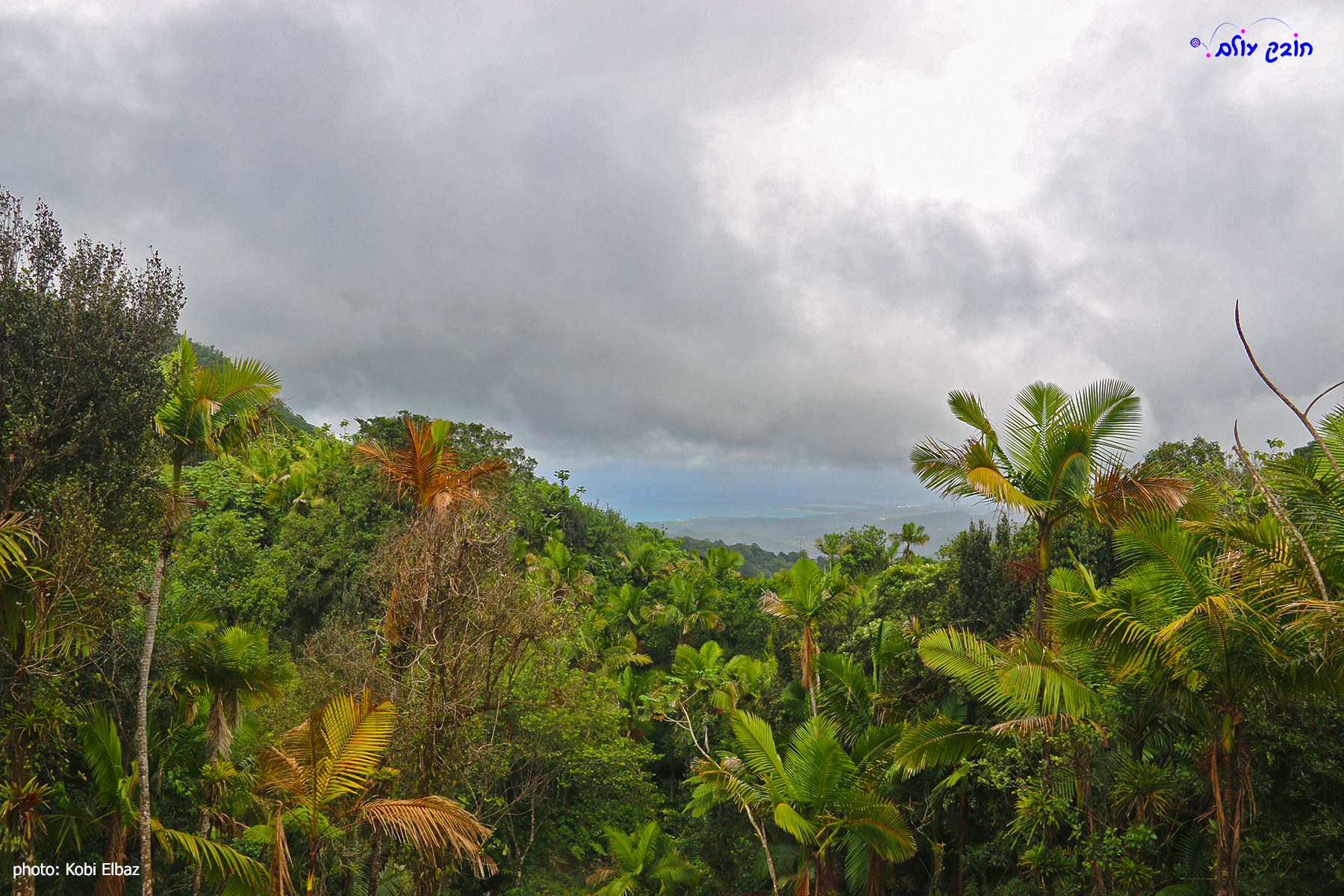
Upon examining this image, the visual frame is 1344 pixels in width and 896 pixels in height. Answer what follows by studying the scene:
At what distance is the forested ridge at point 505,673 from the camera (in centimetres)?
665

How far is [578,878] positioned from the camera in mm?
19688

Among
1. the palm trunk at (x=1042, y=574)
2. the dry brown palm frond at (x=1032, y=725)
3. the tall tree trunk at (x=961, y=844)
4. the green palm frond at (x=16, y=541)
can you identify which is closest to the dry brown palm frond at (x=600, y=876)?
the tall tree trunk at (x=961, y=844)

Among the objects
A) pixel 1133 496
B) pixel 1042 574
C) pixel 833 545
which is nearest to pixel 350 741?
pixel 1042 574

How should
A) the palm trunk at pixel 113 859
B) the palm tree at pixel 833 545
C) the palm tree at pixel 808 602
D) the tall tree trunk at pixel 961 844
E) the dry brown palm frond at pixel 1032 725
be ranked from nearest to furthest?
the dry brown palm frond at pixel 1032 725 → the palm trunk at pixel 113 859 → the tall tree trunk at pixel 961 844 → the palm tree at pixel 808 602 → the palm tree at pixel 833 545

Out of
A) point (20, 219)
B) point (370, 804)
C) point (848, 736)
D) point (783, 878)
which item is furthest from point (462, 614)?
point (783, 878)

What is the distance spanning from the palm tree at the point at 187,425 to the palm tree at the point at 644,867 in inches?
442

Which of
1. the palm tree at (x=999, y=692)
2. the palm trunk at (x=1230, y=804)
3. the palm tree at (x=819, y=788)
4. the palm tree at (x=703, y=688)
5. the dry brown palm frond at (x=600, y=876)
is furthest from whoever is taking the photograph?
the dry brown palm frond at (x=600, y=876)

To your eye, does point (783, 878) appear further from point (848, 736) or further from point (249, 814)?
point (249, 814)

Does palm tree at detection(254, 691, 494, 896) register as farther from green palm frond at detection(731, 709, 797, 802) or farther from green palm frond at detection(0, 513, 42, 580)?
green palm frond at detection(731, 709, 797, 802)

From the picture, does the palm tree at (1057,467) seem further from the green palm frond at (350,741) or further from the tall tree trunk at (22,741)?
the tall tree trunk at (22,741)

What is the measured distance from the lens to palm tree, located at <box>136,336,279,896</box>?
8.33m

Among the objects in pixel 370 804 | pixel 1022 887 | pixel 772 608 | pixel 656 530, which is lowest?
pixel 1022 887

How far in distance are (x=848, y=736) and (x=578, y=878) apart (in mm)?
11000

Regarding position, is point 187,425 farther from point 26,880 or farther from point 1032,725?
point 1032,725
